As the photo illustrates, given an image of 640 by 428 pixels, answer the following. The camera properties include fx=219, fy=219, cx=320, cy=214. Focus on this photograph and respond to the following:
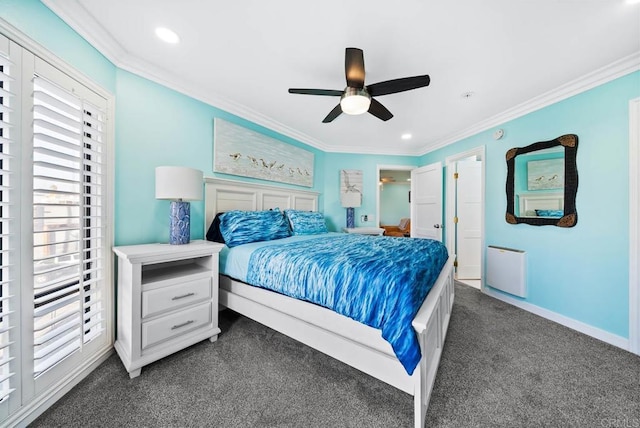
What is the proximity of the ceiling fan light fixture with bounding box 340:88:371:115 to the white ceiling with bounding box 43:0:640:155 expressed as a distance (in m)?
0.33

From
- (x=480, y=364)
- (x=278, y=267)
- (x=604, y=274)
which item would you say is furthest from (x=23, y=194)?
(x=604, y=274)

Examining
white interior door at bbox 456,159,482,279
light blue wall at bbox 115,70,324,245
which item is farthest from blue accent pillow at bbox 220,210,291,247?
white interior door at bbox 456,159,482,279

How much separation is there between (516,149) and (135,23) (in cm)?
396

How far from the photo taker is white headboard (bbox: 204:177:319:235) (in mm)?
2504

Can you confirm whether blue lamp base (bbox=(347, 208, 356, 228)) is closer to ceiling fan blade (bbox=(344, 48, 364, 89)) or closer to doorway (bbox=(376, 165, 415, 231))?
ceiling fan blade (bbox=(344, 48, 364, 89))

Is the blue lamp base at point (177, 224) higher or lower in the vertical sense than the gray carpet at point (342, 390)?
higher

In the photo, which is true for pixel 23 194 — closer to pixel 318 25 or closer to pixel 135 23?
pixel 135 23

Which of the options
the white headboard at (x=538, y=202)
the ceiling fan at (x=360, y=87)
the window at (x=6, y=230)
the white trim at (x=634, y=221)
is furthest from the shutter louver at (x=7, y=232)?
the white headboard at (x=538, y=202)

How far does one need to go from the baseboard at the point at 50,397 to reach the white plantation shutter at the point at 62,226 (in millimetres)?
140

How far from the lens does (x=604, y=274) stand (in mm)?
2018

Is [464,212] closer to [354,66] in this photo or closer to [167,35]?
[354,66]

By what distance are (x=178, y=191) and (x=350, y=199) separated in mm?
2965

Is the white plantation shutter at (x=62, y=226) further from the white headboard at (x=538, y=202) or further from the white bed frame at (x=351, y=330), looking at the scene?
the white headboard at (x=538, y=202)

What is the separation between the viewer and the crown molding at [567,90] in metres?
1.86
